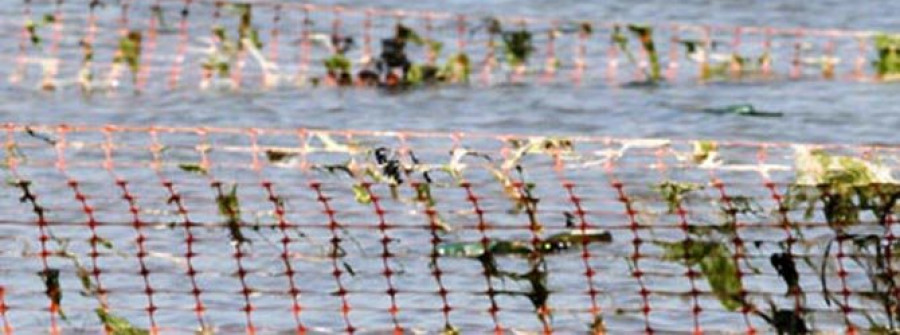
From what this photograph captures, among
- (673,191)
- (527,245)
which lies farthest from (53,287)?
(527,245)

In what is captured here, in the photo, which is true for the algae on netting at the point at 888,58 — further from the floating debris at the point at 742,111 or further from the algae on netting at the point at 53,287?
the algae on netting at the point at 53,287

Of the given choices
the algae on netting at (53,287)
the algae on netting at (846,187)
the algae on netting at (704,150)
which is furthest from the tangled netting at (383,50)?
the algae on netting at (846,187)

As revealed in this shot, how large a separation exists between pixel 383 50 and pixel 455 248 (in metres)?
9.63

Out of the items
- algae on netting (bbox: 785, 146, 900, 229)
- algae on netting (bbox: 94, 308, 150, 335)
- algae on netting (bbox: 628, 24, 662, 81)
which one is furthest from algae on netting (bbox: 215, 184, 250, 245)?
algae on netting (bbox: 628, 24, 662, 81)

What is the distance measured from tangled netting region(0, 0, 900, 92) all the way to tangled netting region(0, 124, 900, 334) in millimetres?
5270

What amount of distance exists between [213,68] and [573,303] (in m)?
10.3

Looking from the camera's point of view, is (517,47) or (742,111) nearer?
(742,111)

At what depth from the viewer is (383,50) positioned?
2527 centimetres

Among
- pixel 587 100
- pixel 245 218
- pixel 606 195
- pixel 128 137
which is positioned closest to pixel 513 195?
pixel 245 218

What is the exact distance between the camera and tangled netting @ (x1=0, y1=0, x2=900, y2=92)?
2502cm

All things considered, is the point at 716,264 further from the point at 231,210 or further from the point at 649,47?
the point at 649,47

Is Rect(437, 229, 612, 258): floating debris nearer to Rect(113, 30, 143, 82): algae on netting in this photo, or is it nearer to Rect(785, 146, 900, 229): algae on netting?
Rect(785, 146, 900, 229): algae on netting

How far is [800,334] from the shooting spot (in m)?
12.6

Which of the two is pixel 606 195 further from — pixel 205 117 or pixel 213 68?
pixel 213 68
